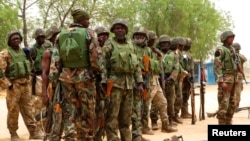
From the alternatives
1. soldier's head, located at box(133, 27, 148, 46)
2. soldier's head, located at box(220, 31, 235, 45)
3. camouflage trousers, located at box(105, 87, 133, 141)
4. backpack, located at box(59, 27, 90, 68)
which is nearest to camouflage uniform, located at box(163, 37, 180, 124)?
soldier's head, located at box(220, 31, 235, 45)

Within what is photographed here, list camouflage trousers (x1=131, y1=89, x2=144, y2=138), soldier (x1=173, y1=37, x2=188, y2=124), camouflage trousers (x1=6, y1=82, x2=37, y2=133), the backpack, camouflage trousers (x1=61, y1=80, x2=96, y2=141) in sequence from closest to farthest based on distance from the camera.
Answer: the backpack < camouflage trousers (x1=61, y1=80, x2=96, y2=141) < camouflage trousers (x1=131, y1=89, x2=144, y2=138) < camouflage trousers (x1=6, y1=82, x2=37, y2=133) < soldier (x1=173, y1=37, x2=188, y2=124)

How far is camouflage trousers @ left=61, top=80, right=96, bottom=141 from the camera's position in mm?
6879

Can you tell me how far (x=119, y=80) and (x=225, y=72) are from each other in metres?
3.19

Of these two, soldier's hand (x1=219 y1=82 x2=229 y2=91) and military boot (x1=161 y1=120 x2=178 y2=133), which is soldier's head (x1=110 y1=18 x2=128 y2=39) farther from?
military boot (x1=161 y1=120 x2=178 y2=133)

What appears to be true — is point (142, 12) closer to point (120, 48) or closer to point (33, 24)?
point (33, 24)

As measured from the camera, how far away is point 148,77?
9.53 meters

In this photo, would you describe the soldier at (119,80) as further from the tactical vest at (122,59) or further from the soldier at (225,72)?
the soldier at (225,72)

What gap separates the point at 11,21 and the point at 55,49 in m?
21.3

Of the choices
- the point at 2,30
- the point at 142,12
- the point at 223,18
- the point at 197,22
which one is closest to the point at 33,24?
the point at 2,30

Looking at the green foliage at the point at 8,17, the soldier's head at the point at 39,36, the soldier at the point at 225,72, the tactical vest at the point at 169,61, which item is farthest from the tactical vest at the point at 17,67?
the green foliage at the point at 8,17

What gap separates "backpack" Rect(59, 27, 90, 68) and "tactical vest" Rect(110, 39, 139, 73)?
0.78 meters

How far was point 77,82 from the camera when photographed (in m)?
6.84

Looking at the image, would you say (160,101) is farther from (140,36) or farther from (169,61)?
(140,36)

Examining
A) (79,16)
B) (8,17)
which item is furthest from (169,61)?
(8,17)
